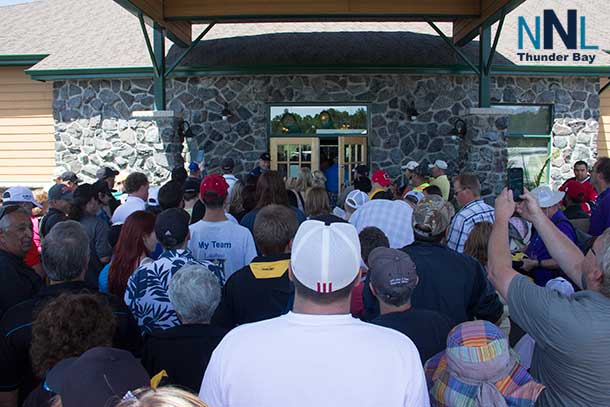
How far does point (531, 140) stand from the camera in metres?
13.0

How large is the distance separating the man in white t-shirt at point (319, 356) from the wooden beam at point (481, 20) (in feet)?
28.4

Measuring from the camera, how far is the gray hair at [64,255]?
10.3ft

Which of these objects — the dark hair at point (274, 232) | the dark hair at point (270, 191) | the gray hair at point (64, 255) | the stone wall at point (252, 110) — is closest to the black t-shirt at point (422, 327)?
the dark hair at point (274, 232)

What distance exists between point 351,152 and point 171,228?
29.6 ft

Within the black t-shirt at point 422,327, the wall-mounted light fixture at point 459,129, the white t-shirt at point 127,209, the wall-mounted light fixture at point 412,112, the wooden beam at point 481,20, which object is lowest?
the black t-shirt at point 422,327

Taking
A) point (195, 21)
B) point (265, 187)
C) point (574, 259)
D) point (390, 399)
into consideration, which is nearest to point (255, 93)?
point (195, 21)

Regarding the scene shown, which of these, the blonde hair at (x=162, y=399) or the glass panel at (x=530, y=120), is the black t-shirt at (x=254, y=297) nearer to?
the blonde hair at (x=162, y=399)

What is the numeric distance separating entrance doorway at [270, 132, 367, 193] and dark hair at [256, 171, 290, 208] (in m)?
6.73

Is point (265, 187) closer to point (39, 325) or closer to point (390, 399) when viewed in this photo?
point (39, 325)

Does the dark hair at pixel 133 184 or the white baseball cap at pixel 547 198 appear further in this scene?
the dark hair at pixel 133 184

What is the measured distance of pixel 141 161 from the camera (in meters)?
11.8

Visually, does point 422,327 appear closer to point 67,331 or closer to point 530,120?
point 67,331

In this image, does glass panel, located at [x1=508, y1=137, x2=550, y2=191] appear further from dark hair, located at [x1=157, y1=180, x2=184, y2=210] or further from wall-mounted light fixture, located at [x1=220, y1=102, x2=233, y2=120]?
dark hair, located at [x1=157, y1=180, x2=184, y2=210]

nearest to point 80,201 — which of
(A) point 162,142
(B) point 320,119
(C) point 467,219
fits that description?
(C) point 467,219
